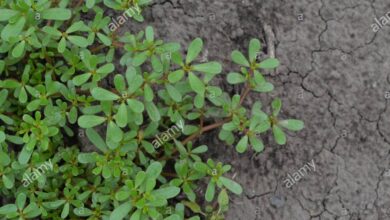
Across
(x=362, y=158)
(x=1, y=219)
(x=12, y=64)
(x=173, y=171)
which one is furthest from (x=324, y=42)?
(x=1, y=219)

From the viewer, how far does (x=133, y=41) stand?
9.14ft

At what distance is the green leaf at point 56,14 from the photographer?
8.75 ft

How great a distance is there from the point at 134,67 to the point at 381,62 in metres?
1.41

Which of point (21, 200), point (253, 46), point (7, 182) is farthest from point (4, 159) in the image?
point (253, 46)

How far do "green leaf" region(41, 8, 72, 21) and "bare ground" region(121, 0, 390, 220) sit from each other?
1.88 feet

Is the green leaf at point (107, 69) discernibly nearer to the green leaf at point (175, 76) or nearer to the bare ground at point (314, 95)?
the green leaf at point (175, 76)

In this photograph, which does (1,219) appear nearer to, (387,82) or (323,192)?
(323,192)

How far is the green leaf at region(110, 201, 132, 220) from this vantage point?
2.57m

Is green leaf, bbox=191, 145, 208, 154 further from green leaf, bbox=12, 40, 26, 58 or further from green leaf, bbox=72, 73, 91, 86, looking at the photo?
green leaf, bbox=12, 40, 26, 58

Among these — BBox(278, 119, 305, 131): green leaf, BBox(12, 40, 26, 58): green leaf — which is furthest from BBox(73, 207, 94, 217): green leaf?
BBox(278, 119, 305, 131): green leaf

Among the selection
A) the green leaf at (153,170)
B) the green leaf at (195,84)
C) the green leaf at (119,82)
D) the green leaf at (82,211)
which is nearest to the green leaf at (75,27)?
the green leaf at (119,82)

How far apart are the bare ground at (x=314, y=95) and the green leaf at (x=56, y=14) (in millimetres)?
573

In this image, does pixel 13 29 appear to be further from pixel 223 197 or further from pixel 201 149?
pixel 223 197

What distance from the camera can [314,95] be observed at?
3205 millimetres
